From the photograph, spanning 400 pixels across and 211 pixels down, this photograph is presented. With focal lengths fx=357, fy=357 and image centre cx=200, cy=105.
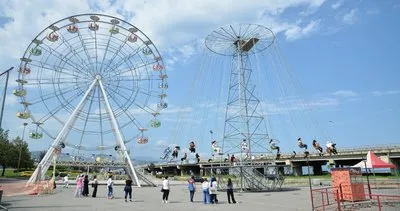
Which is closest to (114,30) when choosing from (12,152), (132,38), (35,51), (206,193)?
(132,38)

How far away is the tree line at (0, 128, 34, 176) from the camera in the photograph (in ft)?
250

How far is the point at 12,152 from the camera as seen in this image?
80.2m

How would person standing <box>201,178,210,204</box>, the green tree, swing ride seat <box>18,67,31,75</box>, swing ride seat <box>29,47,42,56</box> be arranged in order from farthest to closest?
the green tree → swing ride seat <box>29,47,42,56</box> → swing ride seat <box>18,67,31,75</box> → person standing <box>201,178,210,204</box>

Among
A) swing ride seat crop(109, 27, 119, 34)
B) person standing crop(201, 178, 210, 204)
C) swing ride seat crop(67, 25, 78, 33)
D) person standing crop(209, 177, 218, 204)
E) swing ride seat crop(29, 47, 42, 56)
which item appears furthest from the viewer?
swing ride seat crop(109, 27, 119, 34)

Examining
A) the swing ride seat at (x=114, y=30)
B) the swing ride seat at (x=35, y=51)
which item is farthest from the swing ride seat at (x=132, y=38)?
the swing ride seat at (x=35, y=51)

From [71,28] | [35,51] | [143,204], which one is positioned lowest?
[143,204]

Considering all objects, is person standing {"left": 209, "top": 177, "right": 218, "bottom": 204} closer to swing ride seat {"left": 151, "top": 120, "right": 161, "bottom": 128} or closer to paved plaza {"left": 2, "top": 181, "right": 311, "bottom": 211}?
paved plaza {"left": 2, "top": 181, "right": 311, "bottom": 211}

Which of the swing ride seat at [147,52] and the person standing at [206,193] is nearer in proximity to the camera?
the person standing at [206,193]

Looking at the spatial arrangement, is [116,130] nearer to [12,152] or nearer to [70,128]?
[70,128]

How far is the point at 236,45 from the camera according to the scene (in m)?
40.1

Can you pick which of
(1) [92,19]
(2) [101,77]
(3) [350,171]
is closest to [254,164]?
(3) [350,171]

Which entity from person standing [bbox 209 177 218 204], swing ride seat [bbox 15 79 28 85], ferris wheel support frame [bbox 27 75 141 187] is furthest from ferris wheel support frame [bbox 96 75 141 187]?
person standing [bbox 209 177 218 204]

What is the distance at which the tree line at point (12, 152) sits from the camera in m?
76.2

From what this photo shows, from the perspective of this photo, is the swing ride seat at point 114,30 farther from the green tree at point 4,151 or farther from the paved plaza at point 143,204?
the green tree at point 4,151
